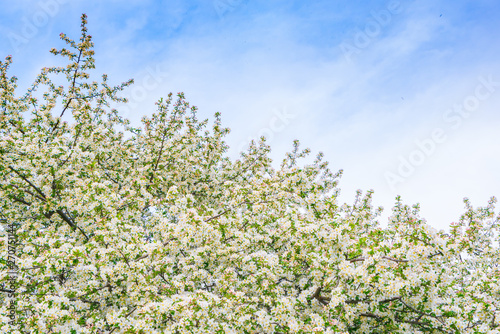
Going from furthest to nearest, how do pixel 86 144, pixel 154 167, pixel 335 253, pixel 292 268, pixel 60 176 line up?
1. pixel 154 167
2. pixel 86 144
3. pixel 60 176
4. pixel 292 268
5. pixel 335 253

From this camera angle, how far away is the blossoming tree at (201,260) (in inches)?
241

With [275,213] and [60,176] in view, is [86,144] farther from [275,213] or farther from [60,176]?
[275,213]

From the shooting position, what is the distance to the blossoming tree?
6121mm

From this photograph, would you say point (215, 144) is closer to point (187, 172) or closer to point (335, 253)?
point (187, 172)

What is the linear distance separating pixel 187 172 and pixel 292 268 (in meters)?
7.06

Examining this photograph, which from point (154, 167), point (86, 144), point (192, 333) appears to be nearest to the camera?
point (192, 333)

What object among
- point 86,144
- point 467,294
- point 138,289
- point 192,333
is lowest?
point 192,333

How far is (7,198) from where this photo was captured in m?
9.59

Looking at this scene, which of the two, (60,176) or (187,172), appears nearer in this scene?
(60,176)

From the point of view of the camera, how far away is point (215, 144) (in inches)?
559

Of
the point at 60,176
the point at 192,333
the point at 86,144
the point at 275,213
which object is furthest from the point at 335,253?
the point at 86,144

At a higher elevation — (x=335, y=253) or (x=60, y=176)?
(x=60, y=176)

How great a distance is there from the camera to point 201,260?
26.3 feet

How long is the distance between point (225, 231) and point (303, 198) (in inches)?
92.7
